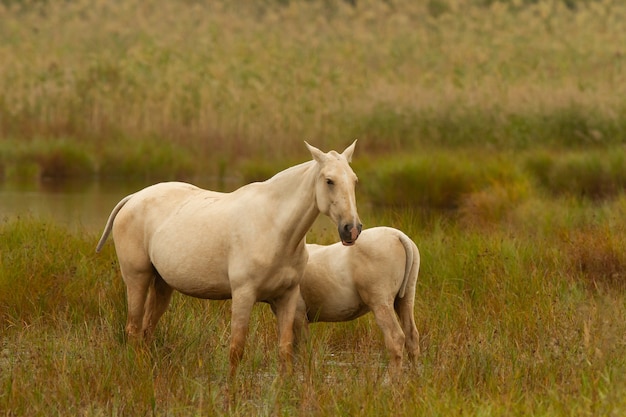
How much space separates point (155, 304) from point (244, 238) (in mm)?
1085

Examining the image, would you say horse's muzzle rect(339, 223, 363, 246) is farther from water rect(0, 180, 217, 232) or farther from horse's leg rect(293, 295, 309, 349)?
water rect(0, 180, 217, 232)

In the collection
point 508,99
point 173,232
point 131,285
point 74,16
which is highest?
point 173,232

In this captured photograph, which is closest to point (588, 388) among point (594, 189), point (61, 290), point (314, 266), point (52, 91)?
point (314, 266)

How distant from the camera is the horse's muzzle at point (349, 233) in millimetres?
5723

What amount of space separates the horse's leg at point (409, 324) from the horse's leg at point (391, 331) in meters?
0.21

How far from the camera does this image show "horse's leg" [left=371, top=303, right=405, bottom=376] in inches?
261

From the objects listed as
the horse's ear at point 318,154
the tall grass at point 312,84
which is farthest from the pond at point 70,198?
the horse's ear at point 318,154

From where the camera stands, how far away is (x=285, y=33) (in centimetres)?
2717

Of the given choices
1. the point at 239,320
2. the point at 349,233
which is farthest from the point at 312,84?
the point at 349,233

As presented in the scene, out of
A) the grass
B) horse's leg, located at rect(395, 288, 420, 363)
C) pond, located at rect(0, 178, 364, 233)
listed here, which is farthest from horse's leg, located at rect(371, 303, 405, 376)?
pond, located at rect(0, 178, 364, 233)

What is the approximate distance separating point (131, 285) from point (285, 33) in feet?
68.0

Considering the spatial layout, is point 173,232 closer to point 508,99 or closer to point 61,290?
point 61,290

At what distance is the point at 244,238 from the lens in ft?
20.7

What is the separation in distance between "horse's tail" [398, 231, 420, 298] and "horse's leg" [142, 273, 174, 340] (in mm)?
1428
